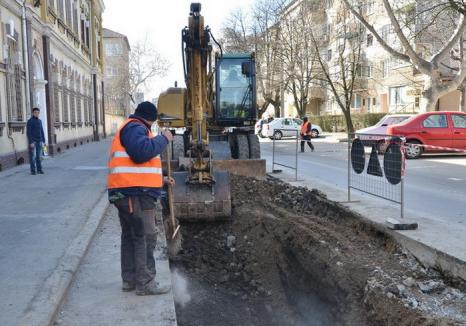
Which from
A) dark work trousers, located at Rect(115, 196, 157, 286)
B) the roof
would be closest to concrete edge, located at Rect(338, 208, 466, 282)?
dark work trousers, located at Rect(115, 196, 157, 286)

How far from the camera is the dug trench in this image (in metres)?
4.46

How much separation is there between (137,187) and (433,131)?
1480cm

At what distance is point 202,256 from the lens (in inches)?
247

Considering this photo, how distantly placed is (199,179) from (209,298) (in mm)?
2242

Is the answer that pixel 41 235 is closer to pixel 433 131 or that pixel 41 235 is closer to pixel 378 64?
pixel 433 131

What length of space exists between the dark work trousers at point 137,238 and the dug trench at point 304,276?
74 centimetres

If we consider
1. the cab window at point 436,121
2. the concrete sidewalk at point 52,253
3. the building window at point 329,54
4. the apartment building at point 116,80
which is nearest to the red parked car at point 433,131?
the cab window at point 436,121

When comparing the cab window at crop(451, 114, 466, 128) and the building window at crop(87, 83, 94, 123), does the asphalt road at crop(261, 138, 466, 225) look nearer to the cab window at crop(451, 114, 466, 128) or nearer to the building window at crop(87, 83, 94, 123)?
the cab window at crop(451, 114, 466, 128)

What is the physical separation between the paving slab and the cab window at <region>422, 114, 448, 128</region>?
45.1 feet

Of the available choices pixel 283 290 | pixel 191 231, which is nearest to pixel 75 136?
pixel 191 231

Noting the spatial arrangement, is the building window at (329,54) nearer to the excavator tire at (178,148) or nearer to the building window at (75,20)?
the building window at (75,20)

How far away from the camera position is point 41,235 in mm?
6113

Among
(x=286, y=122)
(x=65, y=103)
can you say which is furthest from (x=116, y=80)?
(x=65, y=103)

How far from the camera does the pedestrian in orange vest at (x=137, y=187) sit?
391 cm
